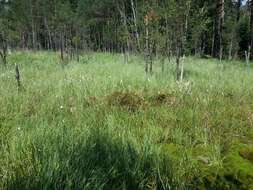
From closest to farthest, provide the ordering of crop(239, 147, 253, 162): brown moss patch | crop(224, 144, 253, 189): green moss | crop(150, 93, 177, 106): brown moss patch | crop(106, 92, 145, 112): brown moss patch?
crop(224, 144, 253, 189): green moss → crop(239, 147, 253, 162): brown moss patch → crop(106, 92, 145, 112): brown moss patch → crop(150, 93, 177, 106): brown moss patch

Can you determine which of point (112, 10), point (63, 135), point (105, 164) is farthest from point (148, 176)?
point (112, 10)

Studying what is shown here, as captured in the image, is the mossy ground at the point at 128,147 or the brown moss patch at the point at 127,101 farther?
the brown moss patch at the point at 127,101

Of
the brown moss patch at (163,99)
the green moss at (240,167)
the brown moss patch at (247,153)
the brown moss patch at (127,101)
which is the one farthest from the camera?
the brown moss patch at (163,99)

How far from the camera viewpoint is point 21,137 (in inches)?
139

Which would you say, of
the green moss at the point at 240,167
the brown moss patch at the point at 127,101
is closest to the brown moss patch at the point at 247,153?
the green moss at the point at 240,167

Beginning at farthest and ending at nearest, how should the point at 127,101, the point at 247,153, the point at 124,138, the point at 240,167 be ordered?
the point at 127,101, the point at 124,138, the point at 247,153, the point at 240,167

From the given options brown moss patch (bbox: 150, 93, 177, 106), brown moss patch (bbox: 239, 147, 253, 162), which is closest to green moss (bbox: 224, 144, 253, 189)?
brown moss patch (bbox: 239, 147, 253, 162)

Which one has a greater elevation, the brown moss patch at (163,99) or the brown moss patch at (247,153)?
the brown moss patch at (247,153)

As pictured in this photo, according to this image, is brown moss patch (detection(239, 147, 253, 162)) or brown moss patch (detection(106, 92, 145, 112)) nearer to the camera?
brown moss patch (detection(239, 147, 253, 162))

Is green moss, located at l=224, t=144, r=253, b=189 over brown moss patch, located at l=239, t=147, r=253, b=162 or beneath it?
beneath

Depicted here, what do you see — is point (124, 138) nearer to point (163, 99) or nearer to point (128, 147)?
point (128, 147)

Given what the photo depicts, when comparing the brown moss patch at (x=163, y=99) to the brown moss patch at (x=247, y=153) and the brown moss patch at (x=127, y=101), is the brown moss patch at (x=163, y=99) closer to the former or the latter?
the brown moss patch at (x=127, y=101)

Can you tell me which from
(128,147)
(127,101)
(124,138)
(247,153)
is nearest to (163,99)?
(127,101)

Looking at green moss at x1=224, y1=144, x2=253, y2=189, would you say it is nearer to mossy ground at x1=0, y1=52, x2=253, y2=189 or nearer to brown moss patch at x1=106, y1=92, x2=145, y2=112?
mossy ground at x1=0, y1=52, x2=253, y2=189
